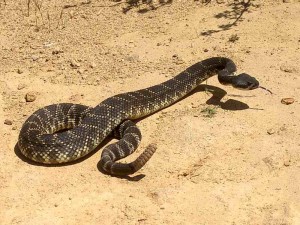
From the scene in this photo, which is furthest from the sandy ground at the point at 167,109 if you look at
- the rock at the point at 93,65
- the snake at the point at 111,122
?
the snake at the point at 111,122

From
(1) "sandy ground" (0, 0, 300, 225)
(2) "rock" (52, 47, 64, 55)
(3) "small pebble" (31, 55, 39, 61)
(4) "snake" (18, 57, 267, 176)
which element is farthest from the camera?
(2) "rock" (52, 47, 64, 55)

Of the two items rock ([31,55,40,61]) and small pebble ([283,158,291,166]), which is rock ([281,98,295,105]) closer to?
small pebble ([283,158,291,166])

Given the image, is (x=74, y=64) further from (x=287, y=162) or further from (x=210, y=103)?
(x=287, y=162)

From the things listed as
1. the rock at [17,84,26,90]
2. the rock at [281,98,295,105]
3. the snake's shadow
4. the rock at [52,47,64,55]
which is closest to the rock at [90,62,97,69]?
the rock at [52,47,64,55]

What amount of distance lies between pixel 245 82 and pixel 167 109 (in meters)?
1.42

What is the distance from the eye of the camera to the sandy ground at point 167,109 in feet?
22.7

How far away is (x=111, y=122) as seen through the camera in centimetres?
835

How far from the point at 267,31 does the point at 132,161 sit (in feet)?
15.8

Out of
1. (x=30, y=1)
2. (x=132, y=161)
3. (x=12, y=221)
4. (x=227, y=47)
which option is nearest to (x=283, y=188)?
(x=132, y=161)

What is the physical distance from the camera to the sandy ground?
6.91 m

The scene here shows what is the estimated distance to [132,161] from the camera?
25.4ft

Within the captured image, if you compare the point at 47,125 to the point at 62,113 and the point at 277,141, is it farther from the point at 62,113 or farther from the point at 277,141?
the point at 277,141

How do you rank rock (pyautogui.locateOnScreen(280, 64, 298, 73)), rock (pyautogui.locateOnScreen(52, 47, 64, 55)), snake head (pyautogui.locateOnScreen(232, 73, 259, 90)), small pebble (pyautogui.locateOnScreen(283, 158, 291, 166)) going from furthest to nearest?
rock (pyautogui.locateOnScreen(52, 47, 64, 55)), rock (pyautogui.locateOnScreen(280, 64, 298, 73)), snake head (pyautogui.locateOnScreen(232, 73, 259, 90)), small pebble (pyautogui.locateOnScreen(283, 158, 291, 166))

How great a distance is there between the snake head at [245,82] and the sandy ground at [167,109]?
243mm
